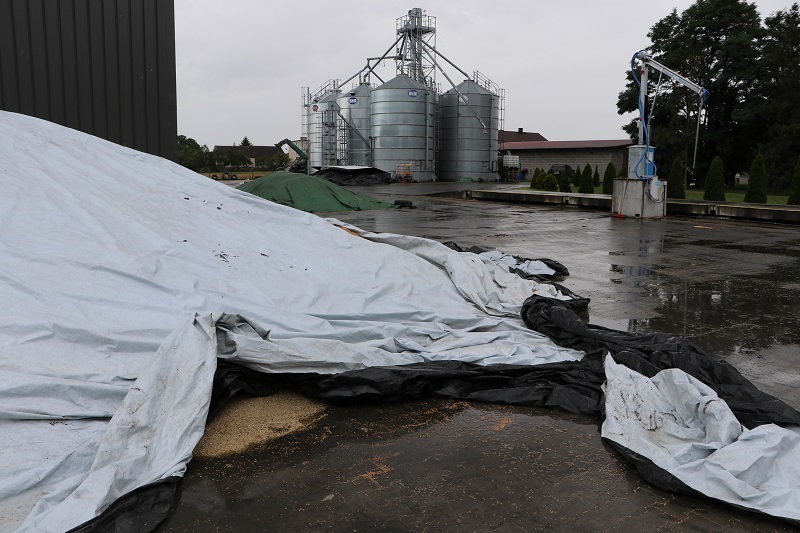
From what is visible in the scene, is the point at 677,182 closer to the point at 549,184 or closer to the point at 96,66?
the point at 549,184

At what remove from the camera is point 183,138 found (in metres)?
81.8

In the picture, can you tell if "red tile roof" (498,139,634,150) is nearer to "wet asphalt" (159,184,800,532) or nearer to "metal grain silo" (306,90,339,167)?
"metal grain silo" (306,90,339,167)

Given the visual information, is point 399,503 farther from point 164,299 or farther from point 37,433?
point 164,299

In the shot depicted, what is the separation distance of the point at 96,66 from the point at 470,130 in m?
35.3

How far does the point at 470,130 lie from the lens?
135 ft

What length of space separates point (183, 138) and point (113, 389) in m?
84.2

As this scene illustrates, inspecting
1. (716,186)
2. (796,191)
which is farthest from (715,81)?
(796,191)

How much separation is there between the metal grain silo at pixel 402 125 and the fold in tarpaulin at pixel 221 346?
3393cm

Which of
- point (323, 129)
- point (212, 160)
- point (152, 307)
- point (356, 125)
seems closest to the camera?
point (152, 307)

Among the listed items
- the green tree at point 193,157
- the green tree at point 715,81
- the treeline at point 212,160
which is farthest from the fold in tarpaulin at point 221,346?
the treeline at point 212,160

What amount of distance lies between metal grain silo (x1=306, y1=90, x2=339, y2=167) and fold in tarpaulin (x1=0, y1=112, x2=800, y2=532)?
37.0 m

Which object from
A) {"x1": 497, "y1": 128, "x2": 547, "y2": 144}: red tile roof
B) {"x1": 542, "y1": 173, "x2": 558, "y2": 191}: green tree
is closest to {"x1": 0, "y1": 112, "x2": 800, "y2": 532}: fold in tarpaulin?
{"x1": 542, "y1": 173, "x2": 558, "y2": 191}: green tree

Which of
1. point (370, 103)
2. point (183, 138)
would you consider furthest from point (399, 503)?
point (183, 138)

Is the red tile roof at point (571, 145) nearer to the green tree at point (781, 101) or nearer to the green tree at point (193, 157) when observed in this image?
the green tree at point (781, 101)
